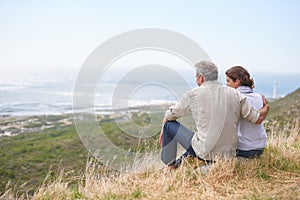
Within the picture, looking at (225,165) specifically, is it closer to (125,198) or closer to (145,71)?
(125,198)

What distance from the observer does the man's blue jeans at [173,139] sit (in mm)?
4312

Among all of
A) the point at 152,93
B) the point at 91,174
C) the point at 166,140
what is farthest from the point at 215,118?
the point at 152,93

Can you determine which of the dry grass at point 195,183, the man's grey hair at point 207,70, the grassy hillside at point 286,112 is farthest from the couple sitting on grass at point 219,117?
the grassy hillside at point 286,112

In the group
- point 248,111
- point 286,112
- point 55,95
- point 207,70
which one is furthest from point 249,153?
point 55,95

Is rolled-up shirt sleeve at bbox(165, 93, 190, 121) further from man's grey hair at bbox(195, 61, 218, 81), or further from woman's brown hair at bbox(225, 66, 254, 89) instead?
woman's brown hair at bbox(225, 66, 254, 89)

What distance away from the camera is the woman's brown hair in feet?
13.8

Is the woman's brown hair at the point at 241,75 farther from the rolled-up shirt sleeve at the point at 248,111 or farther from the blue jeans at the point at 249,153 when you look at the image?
the blue jeans at the point at 249,153

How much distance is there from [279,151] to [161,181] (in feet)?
6.33

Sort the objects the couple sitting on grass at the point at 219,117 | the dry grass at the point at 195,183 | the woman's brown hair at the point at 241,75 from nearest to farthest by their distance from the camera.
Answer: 1. the dry grass at the point at 195,183
2. the couple sitting on grass at the point at 219,117
3. the woman's brown hair at the point at 241,75

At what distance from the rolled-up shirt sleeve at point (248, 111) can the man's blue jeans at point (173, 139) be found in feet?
2.20

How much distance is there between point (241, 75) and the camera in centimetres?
421

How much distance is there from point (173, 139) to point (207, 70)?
3.24ft

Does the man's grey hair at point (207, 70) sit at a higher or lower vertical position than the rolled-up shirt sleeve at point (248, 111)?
higher

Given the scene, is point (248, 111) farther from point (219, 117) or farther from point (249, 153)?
point (249, 153)
